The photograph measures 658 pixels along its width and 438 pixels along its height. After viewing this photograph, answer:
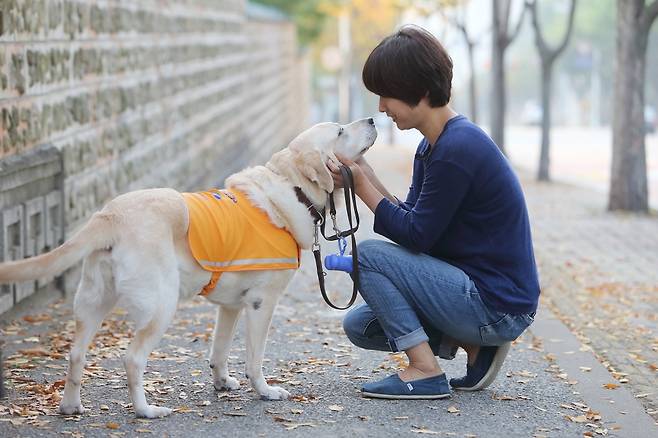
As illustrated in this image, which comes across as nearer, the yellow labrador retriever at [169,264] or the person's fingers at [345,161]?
the yellow labrador retriever at [169,264]

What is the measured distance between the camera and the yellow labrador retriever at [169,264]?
4828mm

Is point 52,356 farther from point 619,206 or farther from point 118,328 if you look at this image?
point 619,206

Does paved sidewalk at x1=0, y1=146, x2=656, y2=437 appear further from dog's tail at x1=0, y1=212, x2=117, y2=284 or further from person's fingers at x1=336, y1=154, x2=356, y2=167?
person's fingers at x1=336, y1=154, x2=356, y2=167

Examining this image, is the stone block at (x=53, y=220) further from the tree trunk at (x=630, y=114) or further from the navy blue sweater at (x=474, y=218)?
the tree trunk at (x=630, y=114)

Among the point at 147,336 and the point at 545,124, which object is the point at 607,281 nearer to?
the point at 147,336

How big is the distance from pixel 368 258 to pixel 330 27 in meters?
64.5

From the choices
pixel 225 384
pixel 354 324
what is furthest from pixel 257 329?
pixel 354 324

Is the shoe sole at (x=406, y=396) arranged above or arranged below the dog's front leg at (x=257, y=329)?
below

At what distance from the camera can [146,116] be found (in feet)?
38.7

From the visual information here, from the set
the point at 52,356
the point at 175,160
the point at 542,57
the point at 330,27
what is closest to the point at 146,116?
the point at 175,160

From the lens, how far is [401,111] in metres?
5.29

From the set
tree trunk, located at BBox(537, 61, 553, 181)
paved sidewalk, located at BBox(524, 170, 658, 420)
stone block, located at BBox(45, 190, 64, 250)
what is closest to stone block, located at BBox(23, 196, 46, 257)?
stone block, located at BBox(45, 190, 64, 250)

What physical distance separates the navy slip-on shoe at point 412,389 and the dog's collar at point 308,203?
82cm

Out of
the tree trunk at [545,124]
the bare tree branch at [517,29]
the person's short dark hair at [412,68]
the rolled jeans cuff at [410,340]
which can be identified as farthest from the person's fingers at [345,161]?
the bare tree branch at [517,29]
